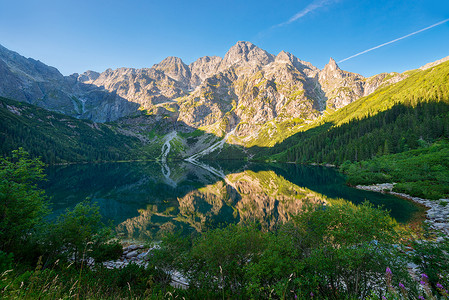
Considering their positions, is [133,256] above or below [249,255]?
below

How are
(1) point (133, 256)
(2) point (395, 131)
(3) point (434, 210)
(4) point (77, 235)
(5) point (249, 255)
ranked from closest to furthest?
(5) point (249, 255), (4) point (77, 235), (1) point (133, 256), (3) point (434, 210), (2) point (395, 131)

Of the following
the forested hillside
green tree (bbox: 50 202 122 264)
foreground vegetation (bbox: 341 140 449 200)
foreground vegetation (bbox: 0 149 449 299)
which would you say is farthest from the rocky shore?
the forested hillside

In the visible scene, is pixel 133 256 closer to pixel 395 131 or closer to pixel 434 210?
pixel 434 210

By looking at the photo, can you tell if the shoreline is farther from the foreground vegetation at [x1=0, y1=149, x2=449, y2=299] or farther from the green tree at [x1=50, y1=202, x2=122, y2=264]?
the green tree at [x1=50, y1=202, x2=122, y2=264]

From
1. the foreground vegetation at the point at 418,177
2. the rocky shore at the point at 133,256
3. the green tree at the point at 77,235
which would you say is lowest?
the rocky shore at the point at 133,256

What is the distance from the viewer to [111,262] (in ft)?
63.2

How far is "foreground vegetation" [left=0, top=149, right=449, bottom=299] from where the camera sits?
909 cm

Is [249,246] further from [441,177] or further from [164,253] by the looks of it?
[441,177]

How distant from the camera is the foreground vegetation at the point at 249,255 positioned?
358 inches

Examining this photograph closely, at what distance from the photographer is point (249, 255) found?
495 inches

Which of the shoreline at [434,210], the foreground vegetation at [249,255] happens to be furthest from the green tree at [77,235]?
the shoreline at [434,210]

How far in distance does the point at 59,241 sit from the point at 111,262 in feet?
26.9

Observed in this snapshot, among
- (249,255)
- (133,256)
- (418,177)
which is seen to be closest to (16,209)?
(133,256)

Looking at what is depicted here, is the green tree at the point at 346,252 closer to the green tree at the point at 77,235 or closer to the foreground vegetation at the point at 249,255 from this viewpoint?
the foreground vegetation at the point at 249,255
